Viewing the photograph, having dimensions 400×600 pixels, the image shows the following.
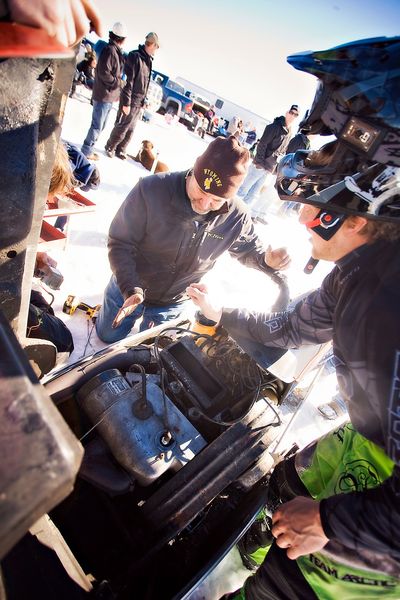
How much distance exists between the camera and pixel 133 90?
711 cm

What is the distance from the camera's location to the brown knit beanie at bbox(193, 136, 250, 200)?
2.07 meters

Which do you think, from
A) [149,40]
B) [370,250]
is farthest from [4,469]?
[149,40]

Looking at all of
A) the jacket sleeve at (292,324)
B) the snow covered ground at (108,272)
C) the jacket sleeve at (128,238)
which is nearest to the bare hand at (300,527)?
the jacket sleeve at (292,324)

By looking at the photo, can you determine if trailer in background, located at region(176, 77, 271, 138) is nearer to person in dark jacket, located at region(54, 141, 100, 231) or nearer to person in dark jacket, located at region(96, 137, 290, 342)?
person in dark jacket, located at region(54, 141, 100, 231)

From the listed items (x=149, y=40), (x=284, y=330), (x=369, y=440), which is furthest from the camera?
(x=149, y=40)

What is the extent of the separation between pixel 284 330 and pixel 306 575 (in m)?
1.30

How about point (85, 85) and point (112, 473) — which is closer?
point (112, 473)

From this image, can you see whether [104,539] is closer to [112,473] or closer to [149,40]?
[112,473]

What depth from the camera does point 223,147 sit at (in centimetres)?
210

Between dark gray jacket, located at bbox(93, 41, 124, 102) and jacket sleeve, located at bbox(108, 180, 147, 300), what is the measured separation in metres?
5.71

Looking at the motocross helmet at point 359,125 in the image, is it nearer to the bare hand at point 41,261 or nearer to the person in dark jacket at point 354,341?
the person in dark jacket at point 354,341

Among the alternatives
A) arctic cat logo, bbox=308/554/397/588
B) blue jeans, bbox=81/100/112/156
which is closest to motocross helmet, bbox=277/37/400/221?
arctic cat logo, bbox=308/554/397/588

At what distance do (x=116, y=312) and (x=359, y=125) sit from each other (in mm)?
2430

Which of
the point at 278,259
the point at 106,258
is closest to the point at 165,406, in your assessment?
the point at 278,259
